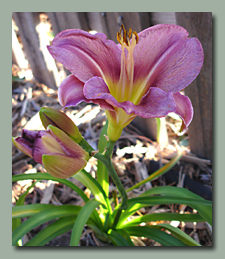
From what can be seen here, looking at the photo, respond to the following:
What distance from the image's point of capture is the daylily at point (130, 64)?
0.61m

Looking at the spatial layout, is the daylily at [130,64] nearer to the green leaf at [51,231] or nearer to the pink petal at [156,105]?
the pink petal at [156,105]

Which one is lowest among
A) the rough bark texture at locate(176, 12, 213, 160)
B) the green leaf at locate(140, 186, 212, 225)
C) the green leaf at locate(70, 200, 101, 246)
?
the green leaf at locate(140, 186, 212, 225)

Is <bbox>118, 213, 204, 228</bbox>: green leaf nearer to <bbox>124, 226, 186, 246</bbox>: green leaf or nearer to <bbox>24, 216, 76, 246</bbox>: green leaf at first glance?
<bbox>124, 226, 186, 246</bbox>: green leaf

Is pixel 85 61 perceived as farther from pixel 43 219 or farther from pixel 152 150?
pixel 152 150

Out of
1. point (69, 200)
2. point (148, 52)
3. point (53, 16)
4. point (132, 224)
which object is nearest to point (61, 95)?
point (148, 52)

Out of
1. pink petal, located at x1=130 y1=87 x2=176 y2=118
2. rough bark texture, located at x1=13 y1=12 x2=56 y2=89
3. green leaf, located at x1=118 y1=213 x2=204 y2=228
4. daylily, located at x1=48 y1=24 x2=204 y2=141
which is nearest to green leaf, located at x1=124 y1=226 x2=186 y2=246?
green leaf, located at x1=118 y1=213 x2=204 y2=228

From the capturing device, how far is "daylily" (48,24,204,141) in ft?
1.99

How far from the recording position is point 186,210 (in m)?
1.24

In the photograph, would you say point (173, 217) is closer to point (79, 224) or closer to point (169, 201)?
point (169, 201)

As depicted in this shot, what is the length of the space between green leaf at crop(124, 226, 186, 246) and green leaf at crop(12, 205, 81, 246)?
210 millimetres

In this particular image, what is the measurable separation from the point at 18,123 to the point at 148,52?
1154 millimetres

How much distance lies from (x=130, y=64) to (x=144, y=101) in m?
0.10

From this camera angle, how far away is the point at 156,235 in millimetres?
926

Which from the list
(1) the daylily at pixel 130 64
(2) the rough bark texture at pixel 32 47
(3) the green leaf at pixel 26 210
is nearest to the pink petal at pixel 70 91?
(1) the daylily at pixel 130 64
